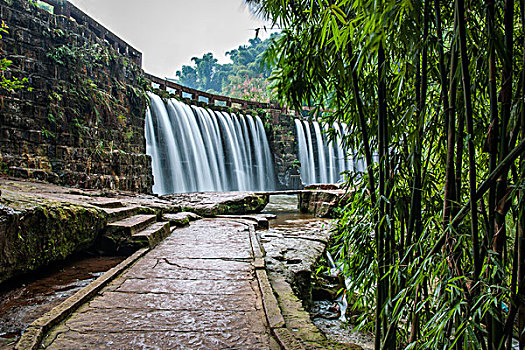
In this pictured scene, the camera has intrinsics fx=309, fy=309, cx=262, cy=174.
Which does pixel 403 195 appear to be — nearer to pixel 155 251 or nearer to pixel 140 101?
pixel 155 251

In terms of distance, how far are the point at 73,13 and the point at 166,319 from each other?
8.64 meters

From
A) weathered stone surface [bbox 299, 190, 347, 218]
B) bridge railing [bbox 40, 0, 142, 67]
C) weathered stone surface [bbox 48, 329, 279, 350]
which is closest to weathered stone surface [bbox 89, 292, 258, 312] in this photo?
weathered stone surface [bbox 48, 329, 279, 350]

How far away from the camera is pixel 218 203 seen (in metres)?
7.36

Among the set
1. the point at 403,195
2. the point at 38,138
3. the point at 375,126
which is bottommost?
the point at 403,195

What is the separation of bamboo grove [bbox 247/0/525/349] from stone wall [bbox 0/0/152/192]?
20.6 ft

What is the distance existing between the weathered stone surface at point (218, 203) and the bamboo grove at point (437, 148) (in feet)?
18.3

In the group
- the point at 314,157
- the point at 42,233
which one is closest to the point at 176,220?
the point at 42,233

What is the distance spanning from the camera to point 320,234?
558cm

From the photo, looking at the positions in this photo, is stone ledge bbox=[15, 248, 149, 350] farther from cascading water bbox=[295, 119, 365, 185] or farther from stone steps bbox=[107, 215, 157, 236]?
cascading water bbox=[295, 119, 365, 185]

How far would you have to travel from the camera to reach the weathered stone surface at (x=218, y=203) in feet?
A: 22.7

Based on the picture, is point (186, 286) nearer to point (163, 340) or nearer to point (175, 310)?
point (175, 310)

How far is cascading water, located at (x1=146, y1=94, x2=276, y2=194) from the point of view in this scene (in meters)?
10.6

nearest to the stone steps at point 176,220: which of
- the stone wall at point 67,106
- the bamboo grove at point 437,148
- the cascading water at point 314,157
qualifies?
the stone wall at point 67,106

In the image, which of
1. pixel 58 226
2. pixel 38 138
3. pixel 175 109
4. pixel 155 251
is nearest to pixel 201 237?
pixel 155 251
